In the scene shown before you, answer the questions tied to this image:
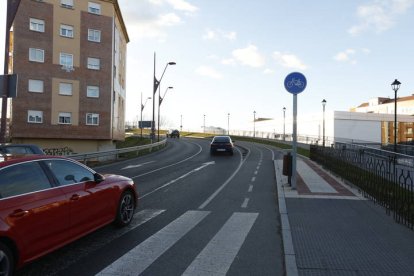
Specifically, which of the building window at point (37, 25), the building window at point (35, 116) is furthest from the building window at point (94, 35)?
the building window at point (35, 116)

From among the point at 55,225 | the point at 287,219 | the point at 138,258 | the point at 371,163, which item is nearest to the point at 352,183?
the point at 371,163

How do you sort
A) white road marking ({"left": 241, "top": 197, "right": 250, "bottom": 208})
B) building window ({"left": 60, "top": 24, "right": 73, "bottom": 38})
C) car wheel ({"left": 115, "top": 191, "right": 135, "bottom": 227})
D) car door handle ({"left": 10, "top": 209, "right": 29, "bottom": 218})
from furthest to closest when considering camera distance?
1. building window ({"left": 60, "top": 24, "right": 73, "bottom": 38})
2. white road marking ({"left": 241, "top": 197, "right": 250, "bottom": 208})
3. car wheel ({"left": 115, "top": 191, "right": 135, "bottom": 227})
4. car door handle ({"left": 10, "top": 209, "right": 29, "bottom": 218})

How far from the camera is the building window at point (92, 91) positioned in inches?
1435

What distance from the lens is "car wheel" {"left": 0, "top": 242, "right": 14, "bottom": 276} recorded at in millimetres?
4314

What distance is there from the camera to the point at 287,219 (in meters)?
8.00

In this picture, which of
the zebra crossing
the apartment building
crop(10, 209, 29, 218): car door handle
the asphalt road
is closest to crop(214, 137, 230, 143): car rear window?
the apartment building

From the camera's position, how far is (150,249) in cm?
595

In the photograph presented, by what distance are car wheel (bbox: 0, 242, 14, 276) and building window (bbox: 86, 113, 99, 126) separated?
1302 inches

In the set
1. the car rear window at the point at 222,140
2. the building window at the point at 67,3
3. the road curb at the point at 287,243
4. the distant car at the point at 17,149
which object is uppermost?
the building window at the point at 67,3

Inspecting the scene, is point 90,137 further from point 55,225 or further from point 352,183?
point 55,225

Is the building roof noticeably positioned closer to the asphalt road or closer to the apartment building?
the apartment building

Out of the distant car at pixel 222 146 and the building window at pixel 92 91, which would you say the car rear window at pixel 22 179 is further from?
the building window at pixel 92 91

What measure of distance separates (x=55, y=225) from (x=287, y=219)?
4560 mm

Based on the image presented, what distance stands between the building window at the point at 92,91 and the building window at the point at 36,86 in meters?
3.98
